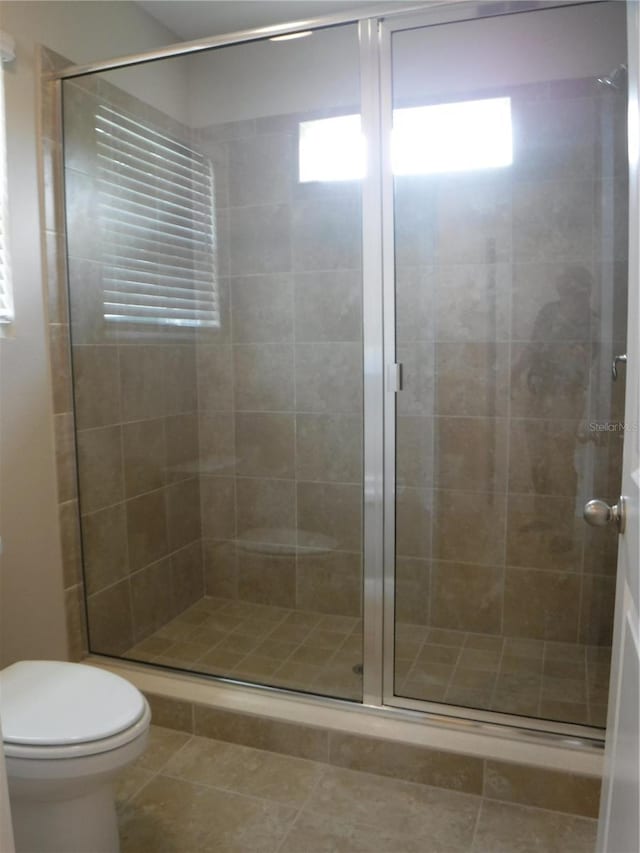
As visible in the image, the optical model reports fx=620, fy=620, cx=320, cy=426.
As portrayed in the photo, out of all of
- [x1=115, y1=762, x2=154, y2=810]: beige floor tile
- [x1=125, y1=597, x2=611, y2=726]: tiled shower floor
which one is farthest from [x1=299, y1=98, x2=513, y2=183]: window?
[x1=115, y1=762, x2=154, y2=810]: beige floor tile

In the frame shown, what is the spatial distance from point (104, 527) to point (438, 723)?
4.34 ft

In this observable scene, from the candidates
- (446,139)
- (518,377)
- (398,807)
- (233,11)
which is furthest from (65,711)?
(233,11)

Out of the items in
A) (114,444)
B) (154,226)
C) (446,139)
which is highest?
(446,139)

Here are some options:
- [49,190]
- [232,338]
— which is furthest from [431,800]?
[49,190]

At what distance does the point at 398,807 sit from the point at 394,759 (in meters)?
0.13

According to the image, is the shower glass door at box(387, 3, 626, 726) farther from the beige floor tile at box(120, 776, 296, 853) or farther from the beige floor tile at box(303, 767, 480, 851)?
the beige floor tile at box(120, 776, 296, 853)

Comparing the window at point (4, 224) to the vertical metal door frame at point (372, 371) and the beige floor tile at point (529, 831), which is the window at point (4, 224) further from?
the beige floor tile at point (529, 831)

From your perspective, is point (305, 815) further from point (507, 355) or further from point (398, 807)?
point (507, 355)

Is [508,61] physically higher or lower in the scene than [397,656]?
higher

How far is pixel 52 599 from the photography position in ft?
6.90

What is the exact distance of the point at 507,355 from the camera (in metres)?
2.19

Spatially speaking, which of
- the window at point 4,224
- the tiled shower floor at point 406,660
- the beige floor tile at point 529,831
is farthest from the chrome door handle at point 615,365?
the window at point 4,224

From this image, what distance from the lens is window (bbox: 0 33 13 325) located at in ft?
5.99

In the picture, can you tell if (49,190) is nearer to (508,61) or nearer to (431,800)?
(508,61)
